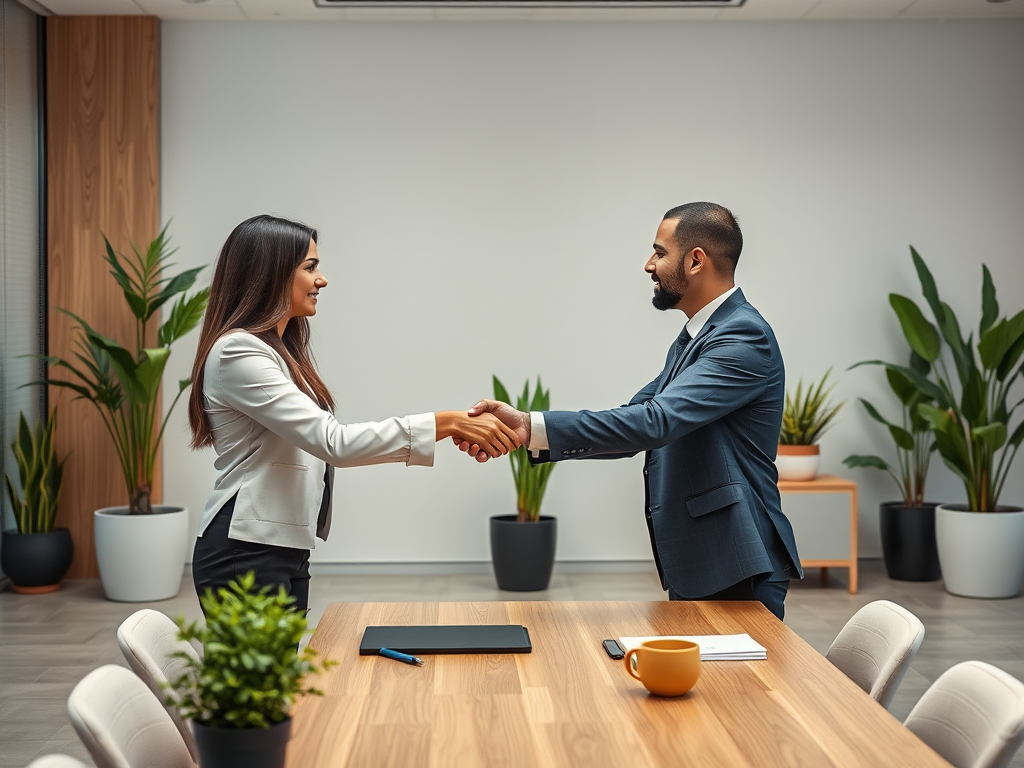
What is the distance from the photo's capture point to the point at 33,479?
5.33 metres

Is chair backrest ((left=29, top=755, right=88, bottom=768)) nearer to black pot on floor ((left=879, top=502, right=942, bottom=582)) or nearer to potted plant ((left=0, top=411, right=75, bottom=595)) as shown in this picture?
potted plant ((left=0, top=411, right=75, bottom=595))

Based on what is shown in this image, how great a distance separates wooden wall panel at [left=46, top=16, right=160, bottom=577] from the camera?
5.68 meters

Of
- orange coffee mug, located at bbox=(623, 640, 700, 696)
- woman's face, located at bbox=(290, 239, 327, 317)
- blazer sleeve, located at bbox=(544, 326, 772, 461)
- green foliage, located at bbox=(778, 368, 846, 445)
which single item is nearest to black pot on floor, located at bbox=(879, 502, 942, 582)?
green foliage, located at bbox=(778, 368, 846, 445)

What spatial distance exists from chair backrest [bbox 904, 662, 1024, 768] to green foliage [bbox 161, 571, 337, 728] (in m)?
1.04

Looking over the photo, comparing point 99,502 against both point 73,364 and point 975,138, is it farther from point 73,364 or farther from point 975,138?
point 975,138

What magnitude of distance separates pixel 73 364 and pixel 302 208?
5.06ft

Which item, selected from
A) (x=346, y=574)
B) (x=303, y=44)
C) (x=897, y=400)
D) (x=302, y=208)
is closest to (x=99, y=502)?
(x=346, y=574)

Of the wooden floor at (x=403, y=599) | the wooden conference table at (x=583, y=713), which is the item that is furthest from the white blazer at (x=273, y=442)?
the wooden floor at (x=403, y=599)

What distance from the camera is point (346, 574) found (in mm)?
5891

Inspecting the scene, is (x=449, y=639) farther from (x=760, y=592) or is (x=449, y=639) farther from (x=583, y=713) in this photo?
(x=760, y=592)

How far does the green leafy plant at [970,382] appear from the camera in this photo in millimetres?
5262

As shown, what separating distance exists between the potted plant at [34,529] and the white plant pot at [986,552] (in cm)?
468

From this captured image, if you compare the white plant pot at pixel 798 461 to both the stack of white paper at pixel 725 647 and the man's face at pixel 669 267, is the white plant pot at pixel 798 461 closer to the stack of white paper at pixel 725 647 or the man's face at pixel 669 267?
the man's face at pixel 669 267

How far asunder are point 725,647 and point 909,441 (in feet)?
13.8
